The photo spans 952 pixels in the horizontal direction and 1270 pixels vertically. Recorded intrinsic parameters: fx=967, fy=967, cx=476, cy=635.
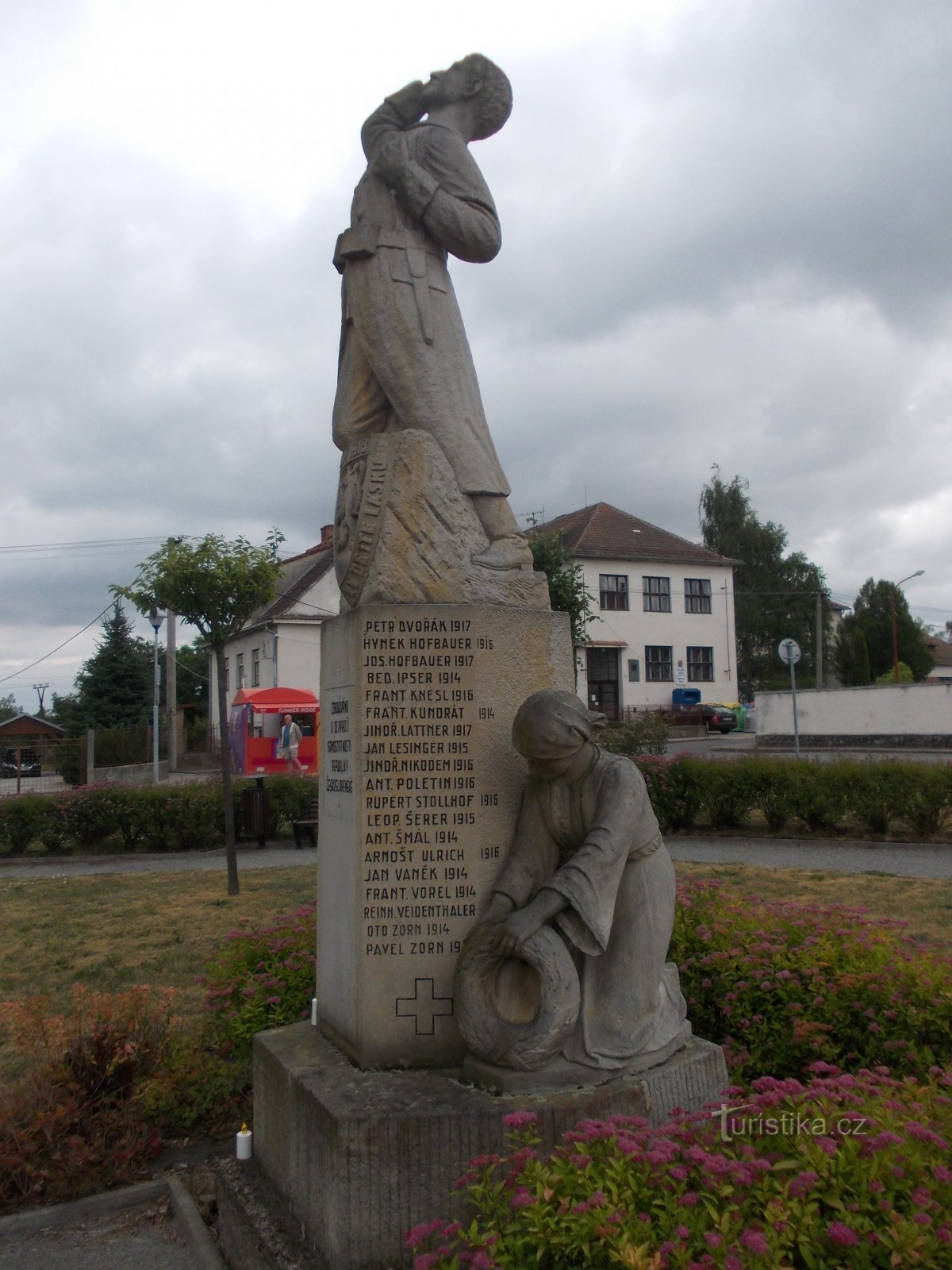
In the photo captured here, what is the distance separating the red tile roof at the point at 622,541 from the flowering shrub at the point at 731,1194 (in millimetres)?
37514

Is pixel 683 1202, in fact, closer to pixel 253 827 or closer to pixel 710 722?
pixel 253 827

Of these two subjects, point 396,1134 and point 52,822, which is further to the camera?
point 52,822

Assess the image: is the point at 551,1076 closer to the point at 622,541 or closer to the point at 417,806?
the point at 417,806

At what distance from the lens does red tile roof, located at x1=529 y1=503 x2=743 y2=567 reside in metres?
40.8

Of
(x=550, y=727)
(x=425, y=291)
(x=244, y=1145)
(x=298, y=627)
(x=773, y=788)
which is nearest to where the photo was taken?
(x=550, y=727)

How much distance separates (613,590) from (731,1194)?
128 feet

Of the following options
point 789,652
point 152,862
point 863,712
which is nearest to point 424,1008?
point 152,862

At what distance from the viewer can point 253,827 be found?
1405 cm

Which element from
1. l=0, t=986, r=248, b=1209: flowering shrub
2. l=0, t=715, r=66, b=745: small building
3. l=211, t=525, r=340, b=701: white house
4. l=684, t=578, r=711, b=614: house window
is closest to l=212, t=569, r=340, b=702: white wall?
l=211, t=525, r=340, b=701: white house

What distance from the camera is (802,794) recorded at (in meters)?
12.9

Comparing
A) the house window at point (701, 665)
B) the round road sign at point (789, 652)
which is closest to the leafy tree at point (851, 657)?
the house window at point (701, 665)

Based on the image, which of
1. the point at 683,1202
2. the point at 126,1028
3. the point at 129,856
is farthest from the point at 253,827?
the point at 683,1202

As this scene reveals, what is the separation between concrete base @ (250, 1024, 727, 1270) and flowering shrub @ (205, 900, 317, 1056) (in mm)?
1134

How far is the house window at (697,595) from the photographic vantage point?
4228cm
